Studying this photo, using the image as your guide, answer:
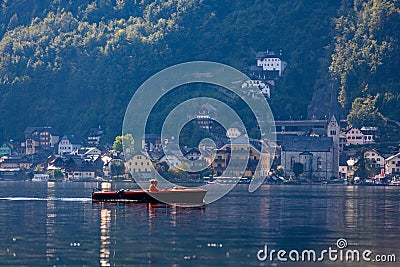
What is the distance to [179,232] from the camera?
5584 centimetres

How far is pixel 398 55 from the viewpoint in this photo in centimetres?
19250

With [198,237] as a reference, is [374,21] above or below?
above

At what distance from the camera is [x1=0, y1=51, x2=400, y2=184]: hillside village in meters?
148

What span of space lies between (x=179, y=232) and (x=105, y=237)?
4290 millimetres

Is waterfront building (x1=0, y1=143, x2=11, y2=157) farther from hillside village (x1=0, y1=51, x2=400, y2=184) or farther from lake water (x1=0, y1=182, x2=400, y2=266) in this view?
lake water (x1=0, y1=182, x2=400, y2=266)

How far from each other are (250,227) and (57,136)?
5432 inches

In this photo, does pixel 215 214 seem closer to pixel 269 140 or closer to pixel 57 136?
pixel 269 140

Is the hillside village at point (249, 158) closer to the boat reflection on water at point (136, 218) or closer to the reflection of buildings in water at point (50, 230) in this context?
the boat reflection on water at point (136, 218)

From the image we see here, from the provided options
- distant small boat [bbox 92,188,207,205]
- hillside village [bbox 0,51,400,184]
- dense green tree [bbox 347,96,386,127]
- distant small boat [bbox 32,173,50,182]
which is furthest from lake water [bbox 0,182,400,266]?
dense green tree [bbox 347,96,386,127]

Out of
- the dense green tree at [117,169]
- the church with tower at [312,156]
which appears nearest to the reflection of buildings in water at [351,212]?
the church with tower at [312,156]

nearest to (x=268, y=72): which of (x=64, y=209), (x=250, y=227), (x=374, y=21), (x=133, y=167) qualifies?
(x=374, y=21)

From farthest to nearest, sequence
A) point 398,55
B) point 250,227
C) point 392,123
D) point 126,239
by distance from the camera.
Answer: point 398,55, point 392,123, point 250,227, point 126,239

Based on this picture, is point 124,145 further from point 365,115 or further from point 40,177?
point 365,115

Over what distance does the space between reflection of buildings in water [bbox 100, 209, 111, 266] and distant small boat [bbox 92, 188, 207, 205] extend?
6.98 meters
